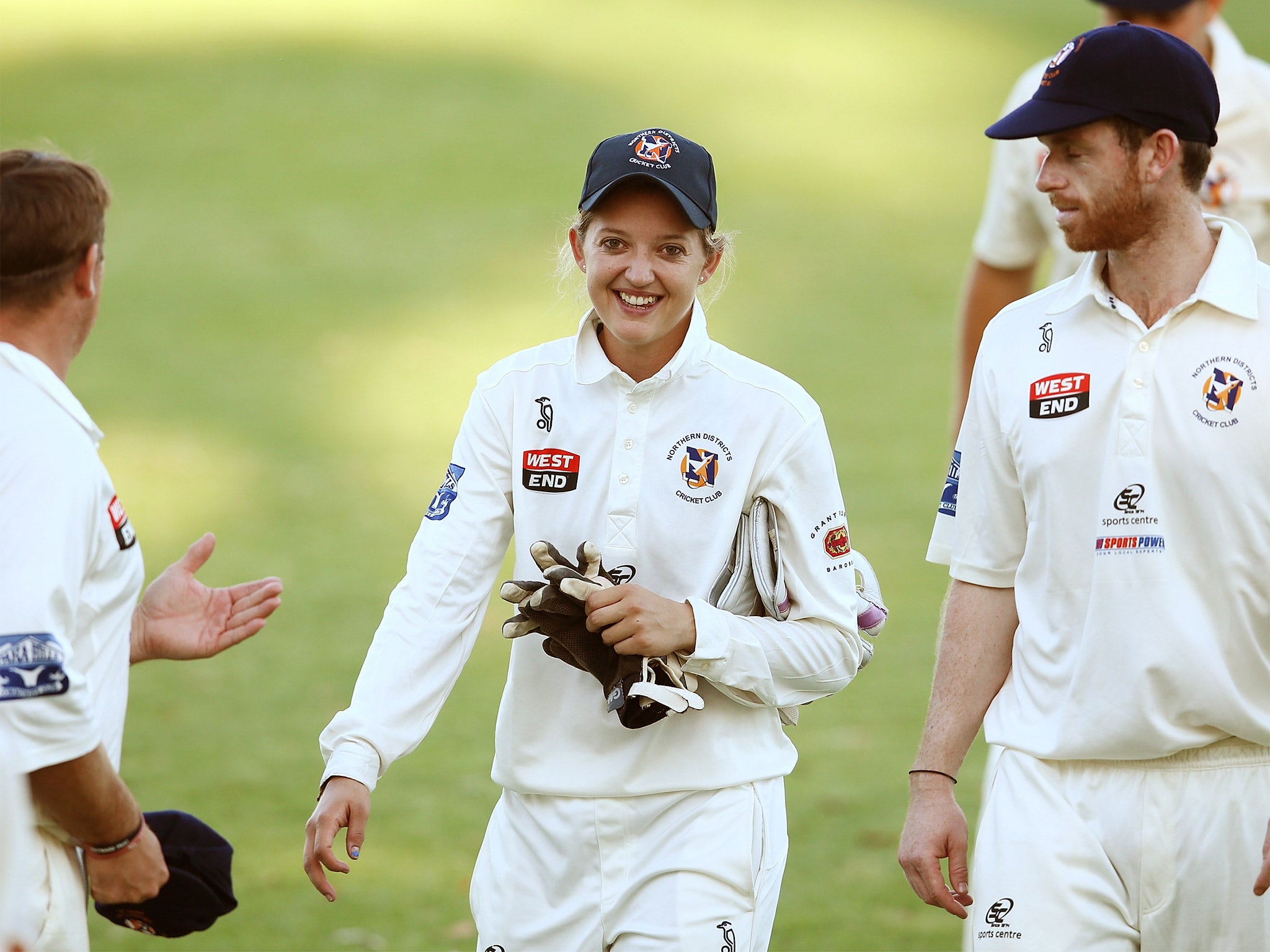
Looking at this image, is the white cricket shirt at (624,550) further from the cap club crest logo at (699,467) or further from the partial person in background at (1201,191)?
the partial person in background at (1201,191)

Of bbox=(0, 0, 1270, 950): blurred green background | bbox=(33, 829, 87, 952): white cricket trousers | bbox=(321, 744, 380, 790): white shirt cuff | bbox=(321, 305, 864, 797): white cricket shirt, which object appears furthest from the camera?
bbox=(0, 0, 1270, 950): blurred green background

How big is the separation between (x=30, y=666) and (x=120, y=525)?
44 centimetres

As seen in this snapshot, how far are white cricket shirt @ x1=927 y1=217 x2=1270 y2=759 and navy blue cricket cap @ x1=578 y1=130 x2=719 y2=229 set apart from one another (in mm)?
721

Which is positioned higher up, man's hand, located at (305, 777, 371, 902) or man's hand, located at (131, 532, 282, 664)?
man's hand, located at (131, 532, 282, 664)

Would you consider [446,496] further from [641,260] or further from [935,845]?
[935,845]

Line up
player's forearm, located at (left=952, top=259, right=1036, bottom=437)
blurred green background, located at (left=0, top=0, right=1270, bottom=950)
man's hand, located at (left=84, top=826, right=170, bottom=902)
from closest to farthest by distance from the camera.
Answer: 1. man's hand, located at (left=84, top=826, right=170, bottom=902)
2. player's forearm, located at (left=952, top=259, right=1036, bottom=437)
3. blurred green background, located at (left=0, top=0, right=1270, bottom=950)

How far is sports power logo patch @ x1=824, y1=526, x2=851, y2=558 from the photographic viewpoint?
3490mm

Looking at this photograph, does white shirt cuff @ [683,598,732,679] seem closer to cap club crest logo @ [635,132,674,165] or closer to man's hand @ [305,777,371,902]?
man's hand @ [305,777,371,902]

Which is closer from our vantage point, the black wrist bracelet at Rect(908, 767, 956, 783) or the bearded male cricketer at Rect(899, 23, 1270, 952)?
the bearded male cricketer at Rect(899, 23, 1270, 952)

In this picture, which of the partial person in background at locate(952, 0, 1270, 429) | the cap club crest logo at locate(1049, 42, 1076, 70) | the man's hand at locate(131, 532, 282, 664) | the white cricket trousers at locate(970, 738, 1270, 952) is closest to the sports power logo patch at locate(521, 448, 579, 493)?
the man's hand at locate(131, 532, 282, 664)

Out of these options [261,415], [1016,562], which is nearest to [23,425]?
[1016,562]

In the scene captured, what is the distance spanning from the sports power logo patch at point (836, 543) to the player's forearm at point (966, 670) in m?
0.27

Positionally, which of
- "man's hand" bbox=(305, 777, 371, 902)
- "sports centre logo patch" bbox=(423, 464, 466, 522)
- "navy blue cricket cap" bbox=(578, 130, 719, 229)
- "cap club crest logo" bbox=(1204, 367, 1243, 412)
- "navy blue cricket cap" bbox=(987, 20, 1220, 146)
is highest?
"navy blue cricket cap" bbox=(987, 20, 1220, 146)

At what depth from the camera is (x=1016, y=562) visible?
350cm
